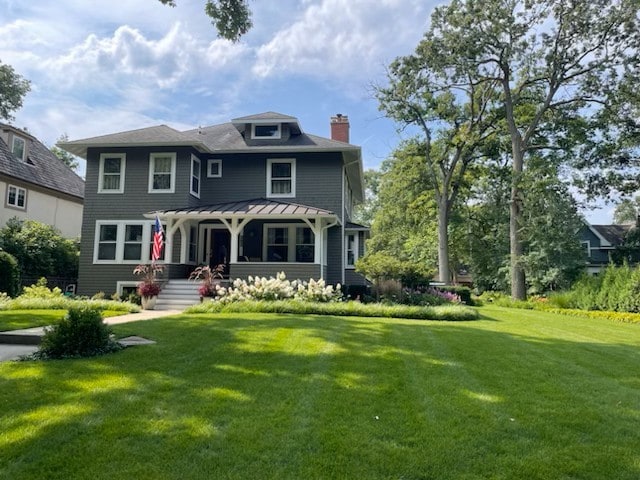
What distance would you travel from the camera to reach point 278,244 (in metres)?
17.3

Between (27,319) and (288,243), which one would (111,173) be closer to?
(288,243)

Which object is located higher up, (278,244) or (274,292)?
(278,244)

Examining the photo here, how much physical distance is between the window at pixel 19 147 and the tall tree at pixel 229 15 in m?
17.8

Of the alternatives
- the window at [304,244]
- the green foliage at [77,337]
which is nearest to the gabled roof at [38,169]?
the window at [304,244]

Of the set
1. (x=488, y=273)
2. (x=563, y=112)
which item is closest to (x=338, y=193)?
(x=563, y=112)

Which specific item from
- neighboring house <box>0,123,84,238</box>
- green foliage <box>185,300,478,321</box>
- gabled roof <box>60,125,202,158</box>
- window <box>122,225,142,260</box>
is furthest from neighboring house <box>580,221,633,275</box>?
neighboring house <box>0,123,84,238</box>

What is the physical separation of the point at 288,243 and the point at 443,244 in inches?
417

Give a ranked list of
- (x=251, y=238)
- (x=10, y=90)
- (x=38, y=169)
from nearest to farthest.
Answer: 1. (x=251, y=238)
2. (x=38, y=169)
3. (x=10, y=90)

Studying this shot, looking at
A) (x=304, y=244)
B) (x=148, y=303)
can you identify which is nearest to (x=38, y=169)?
(x=148, y=303)

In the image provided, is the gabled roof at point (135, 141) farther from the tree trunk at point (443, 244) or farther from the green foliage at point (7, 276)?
the tree trunk at point (443, 244)

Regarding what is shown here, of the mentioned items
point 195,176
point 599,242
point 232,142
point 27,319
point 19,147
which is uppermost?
point 19,147

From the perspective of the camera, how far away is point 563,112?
22.6 m

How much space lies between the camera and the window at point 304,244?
669 inches

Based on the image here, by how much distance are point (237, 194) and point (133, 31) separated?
7002 mm
